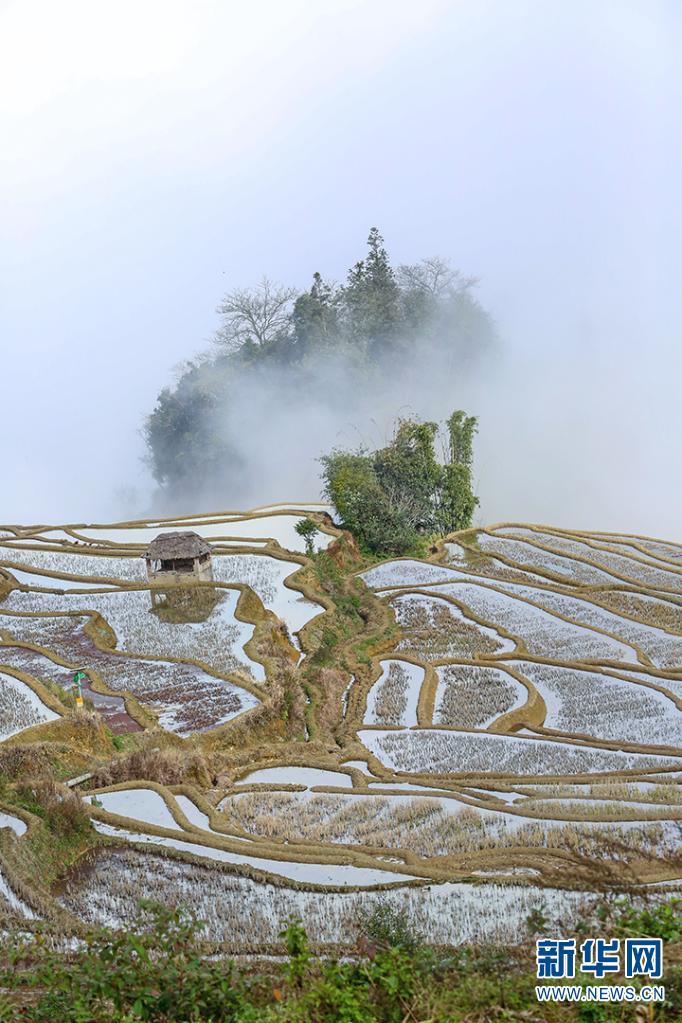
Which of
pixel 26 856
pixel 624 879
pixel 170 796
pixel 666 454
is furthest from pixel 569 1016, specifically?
pixel 666 454

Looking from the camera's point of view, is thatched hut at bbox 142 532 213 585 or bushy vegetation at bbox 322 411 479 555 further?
bushy vegetation at bbox 322 411 479 555

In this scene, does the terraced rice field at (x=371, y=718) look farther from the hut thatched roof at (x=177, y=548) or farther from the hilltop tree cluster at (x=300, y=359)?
the hilltop tree cluster at (x=300, y=359)

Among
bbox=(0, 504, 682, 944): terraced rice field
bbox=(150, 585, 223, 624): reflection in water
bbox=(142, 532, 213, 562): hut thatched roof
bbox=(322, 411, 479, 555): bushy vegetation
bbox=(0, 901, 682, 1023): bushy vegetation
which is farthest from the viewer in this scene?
bbox=(322, 411, 479, 555): bushy vegetation

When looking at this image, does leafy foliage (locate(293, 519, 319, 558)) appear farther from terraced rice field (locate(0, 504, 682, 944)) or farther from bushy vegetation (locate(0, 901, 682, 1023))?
bushy vegetation (locate(0, 901, 682, 1023))


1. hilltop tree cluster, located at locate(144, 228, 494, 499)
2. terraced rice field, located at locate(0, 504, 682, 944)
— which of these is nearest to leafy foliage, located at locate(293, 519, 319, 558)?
terraced rice field, located at locate(0, 504, 682, 944)

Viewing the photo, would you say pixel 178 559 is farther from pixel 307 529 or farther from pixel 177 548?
pixel 307 529

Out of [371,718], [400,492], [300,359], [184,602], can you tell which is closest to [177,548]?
[184,602]

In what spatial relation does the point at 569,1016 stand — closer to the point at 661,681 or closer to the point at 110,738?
the point at 110,738

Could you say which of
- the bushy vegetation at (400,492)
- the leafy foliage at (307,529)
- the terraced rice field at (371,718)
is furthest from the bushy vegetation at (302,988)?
the bushy vegetation at (400,492)
